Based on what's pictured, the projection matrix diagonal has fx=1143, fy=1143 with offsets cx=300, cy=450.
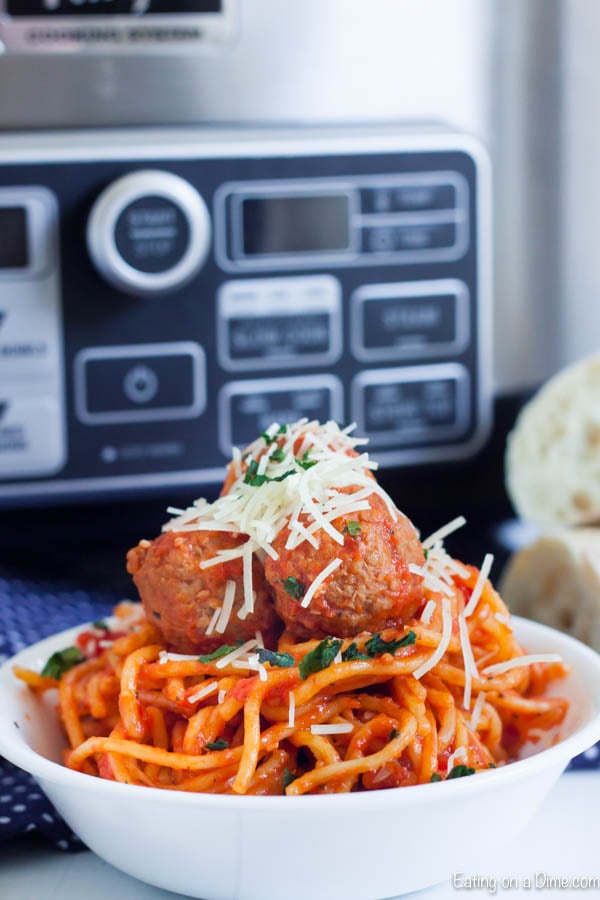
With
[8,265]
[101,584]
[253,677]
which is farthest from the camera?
[101,584]

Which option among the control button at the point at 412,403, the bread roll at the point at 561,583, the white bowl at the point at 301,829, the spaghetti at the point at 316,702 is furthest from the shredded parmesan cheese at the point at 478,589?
the control button at the point at 412,403

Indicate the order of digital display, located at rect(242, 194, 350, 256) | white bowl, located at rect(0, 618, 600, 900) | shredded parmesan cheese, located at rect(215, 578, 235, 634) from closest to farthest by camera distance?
white bowl, located at rect(0, 618, 600, 900)
shredded parmesan cheese, located at rect(215, 578, 235, 634)
digital display, located at rect(242, 194, 350, 256)

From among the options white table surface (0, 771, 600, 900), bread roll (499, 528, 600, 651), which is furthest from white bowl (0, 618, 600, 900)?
bread roll (499, 528, 600, 651)

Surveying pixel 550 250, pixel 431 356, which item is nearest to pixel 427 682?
pixel 431 356

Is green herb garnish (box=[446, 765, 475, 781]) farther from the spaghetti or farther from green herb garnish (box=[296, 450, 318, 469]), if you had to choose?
green herb garnish (box=[296, 450, 318, 469])

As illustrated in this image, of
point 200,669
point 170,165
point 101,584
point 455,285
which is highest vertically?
point 170,165

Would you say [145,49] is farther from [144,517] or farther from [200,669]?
[200,669]

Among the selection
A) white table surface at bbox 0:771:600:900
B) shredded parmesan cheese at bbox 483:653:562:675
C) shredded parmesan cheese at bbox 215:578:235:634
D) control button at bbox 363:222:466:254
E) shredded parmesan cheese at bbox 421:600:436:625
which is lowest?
white table surface at bbox 0:771:600:900
